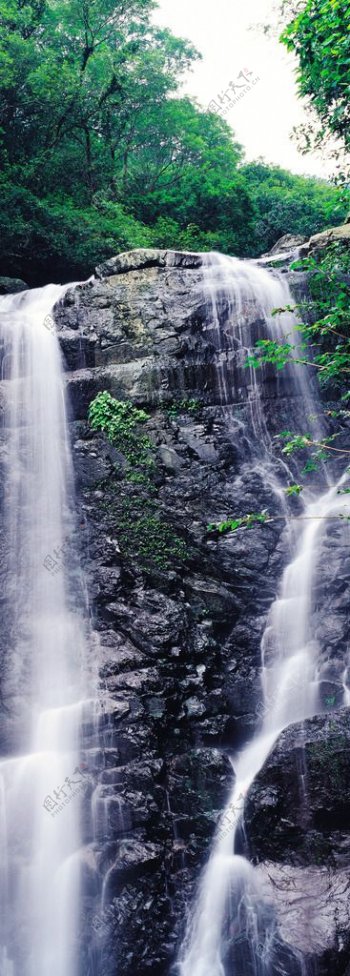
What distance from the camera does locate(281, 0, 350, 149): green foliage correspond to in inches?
264

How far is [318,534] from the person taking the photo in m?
8.89

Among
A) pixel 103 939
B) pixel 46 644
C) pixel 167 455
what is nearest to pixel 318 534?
pixel 167 455

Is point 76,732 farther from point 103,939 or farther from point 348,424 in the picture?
point 348,424

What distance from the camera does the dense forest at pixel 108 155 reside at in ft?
48.4

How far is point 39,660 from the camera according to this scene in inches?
317

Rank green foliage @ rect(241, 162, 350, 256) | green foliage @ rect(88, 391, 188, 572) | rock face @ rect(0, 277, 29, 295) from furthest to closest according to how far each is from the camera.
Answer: green foliage @ rect(241, 162, 350, 256) → rock face @ rect(0, 277, 29, 295) → green foliage @ rect(88, 391, 188, 572)

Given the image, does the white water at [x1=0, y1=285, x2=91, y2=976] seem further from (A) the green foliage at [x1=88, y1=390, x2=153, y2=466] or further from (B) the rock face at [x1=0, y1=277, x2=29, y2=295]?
(B) the rock face at [x1=0, y1=277, x2=29, y2=295]

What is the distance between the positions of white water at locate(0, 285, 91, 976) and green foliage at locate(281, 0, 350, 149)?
5.46 meters

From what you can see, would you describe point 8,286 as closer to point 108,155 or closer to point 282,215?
→ point 108,155

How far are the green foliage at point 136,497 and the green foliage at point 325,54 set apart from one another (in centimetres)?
487

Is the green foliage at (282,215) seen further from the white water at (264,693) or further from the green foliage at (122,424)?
the green foliage at (122,424)

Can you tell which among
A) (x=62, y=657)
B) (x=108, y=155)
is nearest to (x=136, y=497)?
(x=62, y=657)

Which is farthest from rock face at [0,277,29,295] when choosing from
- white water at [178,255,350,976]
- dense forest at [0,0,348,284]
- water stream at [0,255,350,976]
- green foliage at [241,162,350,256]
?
green foliage at [241,162,350,256]

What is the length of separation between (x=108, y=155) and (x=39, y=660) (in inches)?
653
